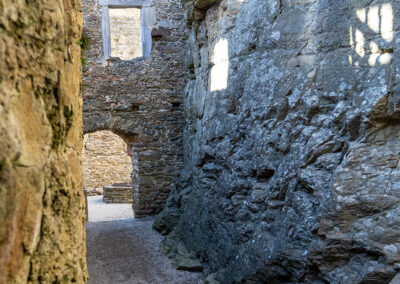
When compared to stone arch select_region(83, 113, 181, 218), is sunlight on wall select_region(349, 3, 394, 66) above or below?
above

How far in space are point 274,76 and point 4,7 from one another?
3443 mm

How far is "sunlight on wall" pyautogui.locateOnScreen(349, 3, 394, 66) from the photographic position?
3027 mm

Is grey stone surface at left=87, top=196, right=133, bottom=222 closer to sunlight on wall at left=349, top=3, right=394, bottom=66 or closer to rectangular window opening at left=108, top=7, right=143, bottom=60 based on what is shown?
rectangular window opening at left=108, top=7, right=143, bottom=60

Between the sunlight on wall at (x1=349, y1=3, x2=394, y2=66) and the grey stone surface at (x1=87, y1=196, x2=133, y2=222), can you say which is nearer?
the sunlight on wall at (x1=349, y1=3, x2=394, y2=66)

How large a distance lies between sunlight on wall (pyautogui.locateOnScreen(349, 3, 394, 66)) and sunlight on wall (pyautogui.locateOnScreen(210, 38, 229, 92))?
6.41 feet

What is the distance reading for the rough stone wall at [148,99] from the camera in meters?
7.65

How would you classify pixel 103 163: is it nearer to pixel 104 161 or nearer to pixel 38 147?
pixel 104 161

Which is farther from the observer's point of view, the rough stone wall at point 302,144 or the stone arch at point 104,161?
the stone arch at point 104,161

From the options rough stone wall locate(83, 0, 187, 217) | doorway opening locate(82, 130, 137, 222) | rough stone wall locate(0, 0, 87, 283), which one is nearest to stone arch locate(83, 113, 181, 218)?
rough stone wall locate(83, 0, 187, 217)

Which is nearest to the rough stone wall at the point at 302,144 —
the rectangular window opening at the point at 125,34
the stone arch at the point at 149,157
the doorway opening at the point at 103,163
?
the stone arch at the point at 149,157

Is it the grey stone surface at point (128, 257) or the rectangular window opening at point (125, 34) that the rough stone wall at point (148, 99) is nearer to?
the grey stone surface at point (128, 257)

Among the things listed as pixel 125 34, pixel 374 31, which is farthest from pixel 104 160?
pixel 374 31

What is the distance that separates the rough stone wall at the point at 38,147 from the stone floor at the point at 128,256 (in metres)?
3.68

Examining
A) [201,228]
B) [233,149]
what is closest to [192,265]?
[201,228]
